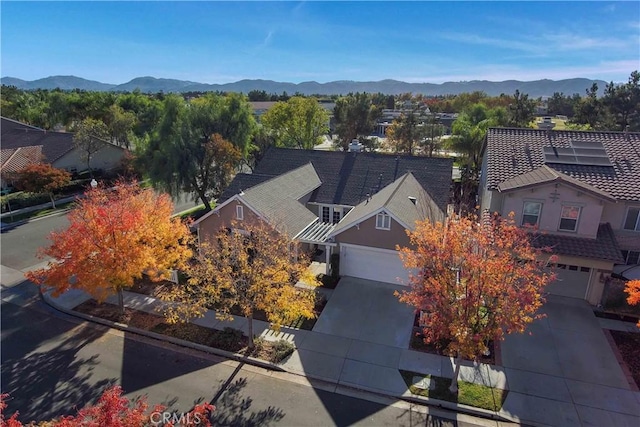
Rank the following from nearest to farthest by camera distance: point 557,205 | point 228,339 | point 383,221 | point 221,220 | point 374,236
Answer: point 228,339 → point 557,205 → point 383,221 → point 374,236 → point 221,220

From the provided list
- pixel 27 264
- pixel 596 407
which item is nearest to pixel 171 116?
pixel 27 264

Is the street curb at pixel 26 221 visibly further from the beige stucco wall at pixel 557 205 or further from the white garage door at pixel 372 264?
the beige stucco wall at pixel 557 205

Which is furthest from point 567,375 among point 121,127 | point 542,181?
point 121,127

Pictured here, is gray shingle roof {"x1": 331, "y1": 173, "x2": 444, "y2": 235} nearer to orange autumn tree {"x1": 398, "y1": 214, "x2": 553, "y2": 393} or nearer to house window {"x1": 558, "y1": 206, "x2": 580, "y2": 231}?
orange autumn tree {"x1": 398, "y1": 214, "x2": 553, "y2": 393}

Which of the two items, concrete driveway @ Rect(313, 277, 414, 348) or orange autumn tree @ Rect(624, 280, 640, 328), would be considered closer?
orange autumn tree @ Rect(624, 280, 640, 328)

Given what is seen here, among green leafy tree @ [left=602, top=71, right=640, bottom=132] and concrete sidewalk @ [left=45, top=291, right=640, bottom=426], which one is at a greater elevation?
A: green leafy tree @ [left=602, top=71, right=640, bottom=132]

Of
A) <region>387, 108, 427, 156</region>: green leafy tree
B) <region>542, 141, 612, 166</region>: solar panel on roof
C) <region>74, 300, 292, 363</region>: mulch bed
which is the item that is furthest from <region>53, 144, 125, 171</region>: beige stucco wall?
<region>542, 141, 612, 166</region>: solar panel on roof

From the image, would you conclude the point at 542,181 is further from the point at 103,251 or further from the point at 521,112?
the point at 521,112

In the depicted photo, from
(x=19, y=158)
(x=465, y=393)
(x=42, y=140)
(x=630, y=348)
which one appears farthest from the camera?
(x=42, y=140)
